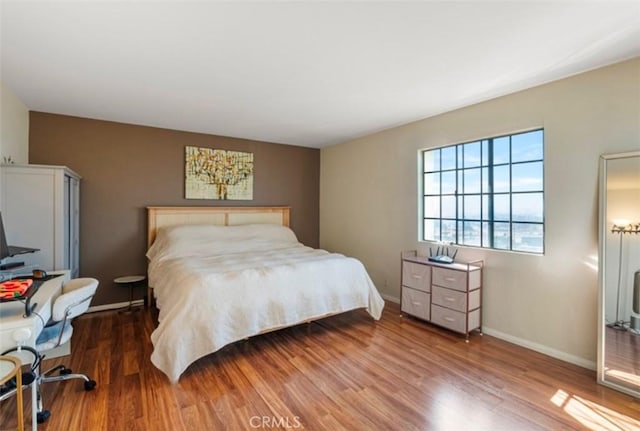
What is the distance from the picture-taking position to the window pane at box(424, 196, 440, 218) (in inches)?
147

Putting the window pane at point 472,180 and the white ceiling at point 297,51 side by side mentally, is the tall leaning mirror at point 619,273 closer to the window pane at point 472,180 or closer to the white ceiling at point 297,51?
the white ceiling at point 297,51

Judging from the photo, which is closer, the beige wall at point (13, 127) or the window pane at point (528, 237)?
the beige wall at point (13, 127)

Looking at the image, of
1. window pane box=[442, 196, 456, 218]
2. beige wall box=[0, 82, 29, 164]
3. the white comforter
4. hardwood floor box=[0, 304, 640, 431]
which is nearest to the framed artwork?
the white comforter

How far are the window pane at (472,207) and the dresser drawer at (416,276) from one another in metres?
0.77

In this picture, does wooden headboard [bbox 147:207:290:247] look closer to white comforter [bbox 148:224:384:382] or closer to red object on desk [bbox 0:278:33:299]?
white comforter [bbox 148:224:384:382]

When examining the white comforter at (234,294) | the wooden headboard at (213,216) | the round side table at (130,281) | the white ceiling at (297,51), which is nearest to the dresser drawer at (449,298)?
the white comforter at (234,294)

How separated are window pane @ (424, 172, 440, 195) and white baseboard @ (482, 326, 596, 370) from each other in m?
1.64

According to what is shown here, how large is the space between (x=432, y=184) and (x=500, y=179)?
Answer: 0.84m

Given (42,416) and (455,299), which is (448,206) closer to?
(455,299)

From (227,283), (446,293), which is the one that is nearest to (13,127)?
(227,283)

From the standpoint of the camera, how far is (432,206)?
12.5 feet

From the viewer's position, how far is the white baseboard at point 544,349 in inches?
96.3

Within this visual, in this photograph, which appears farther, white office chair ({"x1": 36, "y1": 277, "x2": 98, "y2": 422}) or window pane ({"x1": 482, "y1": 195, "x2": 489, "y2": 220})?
window pane ({"x1": 482, "y1": 195, "x2": 489, "y2": 220})

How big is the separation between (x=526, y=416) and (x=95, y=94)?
438 centimetres
